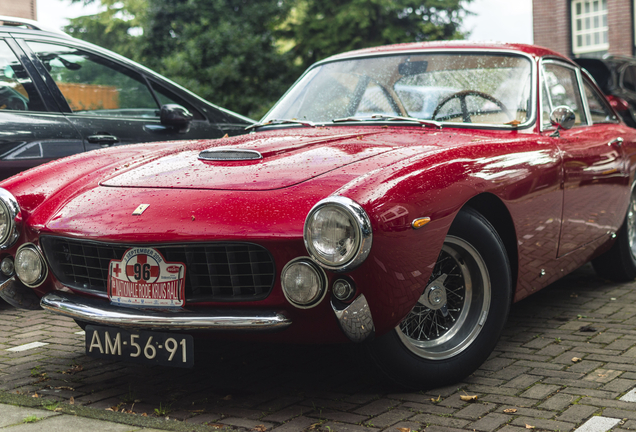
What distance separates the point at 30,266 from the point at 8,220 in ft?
0.75

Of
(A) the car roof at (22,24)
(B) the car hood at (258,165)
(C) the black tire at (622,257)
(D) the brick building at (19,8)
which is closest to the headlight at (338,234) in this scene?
(B) the car hood at (258,165)

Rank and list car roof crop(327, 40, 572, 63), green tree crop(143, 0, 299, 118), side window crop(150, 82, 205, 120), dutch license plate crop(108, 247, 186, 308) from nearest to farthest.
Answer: dutch license plate crop(108, 247, 186, 308)
car roof crop(327, 40, 572, 63)
side window crop(150, 82, 205, 120)
green tree crop(143, 0, 299, 118)

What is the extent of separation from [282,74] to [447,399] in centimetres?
1778

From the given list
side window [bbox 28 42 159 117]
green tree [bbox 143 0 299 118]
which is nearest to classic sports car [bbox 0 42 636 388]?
side window [bbox 28 42 159 117]

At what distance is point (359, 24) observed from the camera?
25.3 m

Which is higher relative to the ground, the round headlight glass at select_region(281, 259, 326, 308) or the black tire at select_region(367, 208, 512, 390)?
the round headlight glass at select_region(281, 259, 326, 308)

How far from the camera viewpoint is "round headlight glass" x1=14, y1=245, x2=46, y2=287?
3.17m

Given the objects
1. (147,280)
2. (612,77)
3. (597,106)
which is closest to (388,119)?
(147,280)

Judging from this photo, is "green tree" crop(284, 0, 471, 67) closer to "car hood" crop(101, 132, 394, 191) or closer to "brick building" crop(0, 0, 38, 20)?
"brick building" crop(0, 0, 38, 20)

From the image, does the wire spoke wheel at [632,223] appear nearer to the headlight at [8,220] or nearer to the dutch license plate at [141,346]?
the dutch license plate at [141,346]

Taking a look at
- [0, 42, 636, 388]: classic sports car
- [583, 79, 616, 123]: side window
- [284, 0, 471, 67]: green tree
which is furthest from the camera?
[284, 0, 471, 67]: green tree

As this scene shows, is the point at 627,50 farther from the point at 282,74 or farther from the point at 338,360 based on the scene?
the point at 338,360

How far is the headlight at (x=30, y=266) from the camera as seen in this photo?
3.17 m

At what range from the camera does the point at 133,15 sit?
113ft
